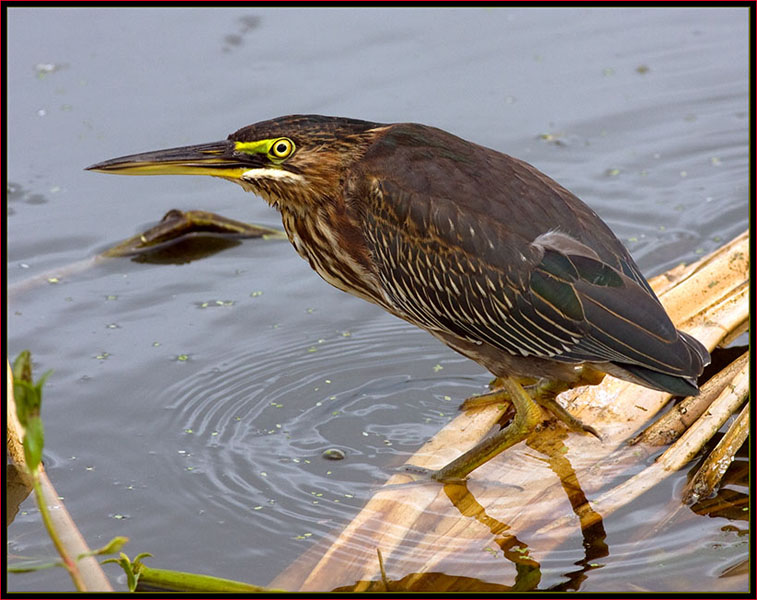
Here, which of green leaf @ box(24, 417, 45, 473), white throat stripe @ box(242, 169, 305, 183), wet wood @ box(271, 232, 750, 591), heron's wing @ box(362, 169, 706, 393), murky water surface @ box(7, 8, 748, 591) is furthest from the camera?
white throat stripe @ box(242, 169, 305, 183)

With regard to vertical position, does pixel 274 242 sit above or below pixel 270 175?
below

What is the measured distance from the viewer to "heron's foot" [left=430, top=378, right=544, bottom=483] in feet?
16.2

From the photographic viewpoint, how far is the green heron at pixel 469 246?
4723 mm

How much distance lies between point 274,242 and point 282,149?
7.31ft

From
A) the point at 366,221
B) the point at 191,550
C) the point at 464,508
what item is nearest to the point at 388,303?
the point at 366,221

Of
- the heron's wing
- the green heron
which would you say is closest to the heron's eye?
the green heron

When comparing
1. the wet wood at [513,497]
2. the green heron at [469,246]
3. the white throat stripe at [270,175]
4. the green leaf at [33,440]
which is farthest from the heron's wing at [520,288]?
the green leaf at [33,440]

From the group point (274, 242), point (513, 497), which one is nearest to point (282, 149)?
point (513, 497)

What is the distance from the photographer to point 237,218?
7.38 meters

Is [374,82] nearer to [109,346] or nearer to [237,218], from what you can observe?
[237,218]

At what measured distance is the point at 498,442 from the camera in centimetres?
494

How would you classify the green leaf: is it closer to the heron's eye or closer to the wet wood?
the wet wood

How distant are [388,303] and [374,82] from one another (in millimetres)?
3461

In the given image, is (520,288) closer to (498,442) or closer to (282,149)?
(498,442)
